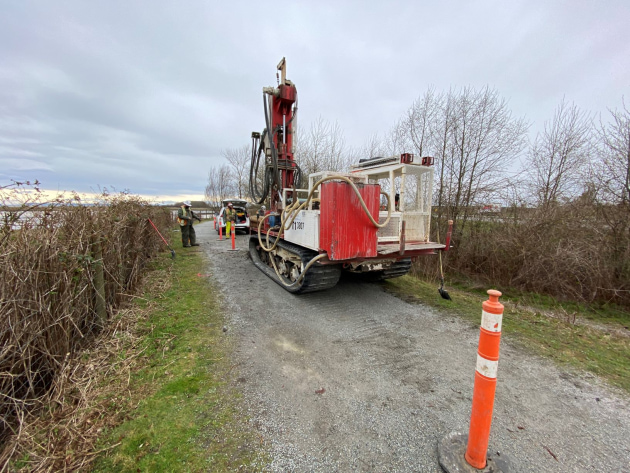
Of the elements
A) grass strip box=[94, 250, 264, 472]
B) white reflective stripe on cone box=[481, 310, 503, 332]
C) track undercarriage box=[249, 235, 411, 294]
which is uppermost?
white reflective stripe on cone box=[481, 310, 503, 332]

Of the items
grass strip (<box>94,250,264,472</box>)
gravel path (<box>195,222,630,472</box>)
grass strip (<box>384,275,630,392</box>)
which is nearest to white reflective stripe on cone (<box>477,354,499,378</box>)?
gravel path (<box>195,222,630,472</box>)

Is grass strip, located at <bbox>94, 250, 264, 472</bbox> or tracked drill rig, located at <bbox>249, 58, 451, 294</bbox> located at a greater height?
tracked drill rig, located at <bbox>249, 58, 451, 294</bbox>

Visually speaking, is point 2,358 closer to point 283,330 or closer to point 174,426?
point 174,426

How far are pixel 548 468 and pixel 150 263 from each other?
330 inches

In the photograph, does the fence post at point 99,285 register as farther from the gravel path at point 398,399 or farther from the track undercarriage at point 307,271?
the track undercarriage at point 307,271

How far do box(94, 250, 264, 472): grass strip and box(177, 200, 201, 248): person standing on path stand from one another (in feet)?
22.2

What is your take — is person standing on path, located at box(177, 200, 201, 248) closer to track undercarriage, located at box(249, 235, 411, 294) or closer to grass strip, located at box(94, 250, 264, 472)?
track undercarriage, located at box(249, 235, 411, 294)

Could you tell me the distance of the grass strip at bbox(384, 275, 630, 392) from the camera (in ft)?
10.3

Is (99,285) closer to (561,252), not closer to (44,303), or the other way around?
(44,303)

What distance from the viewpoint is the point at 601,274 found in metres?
6.68

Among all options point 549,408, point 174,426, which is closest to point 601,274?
point 549,408

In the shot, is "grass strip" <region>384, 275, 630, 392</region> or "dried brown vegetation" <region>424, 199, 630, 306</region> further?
"dried brown vegetation" <region>424, 199, 630, 306</region>

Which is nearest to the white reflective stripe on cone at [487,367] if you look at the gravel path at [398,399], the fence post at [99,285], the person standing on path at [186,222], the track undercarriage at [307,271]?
the gravel path at [398,399]

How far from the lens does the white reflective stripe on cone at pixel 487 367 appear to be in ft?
5.53
